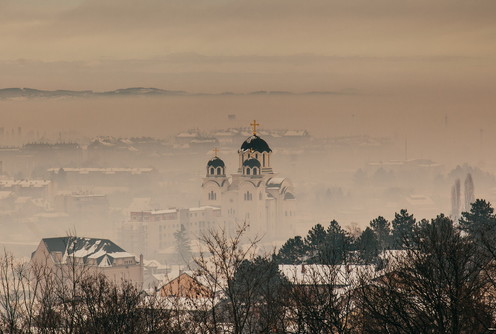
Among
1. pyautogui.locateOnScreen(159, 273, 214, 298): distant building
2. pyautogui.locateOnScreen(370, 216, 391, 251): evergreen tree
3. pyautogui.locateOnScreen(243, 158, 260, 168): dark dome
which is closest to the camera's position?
pyautogui.locateOnScreen(159, 273, 214, 298): distant building

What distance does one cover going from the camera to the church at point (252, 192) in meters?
148

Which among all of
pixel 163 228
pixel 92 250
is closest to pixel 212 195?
pixel 163 228

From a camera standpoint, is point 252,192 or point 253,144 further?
point 252,192

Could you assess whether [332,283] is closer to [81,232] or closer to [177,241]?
[177,241]

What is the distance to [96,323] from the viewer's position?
25719 millimetres

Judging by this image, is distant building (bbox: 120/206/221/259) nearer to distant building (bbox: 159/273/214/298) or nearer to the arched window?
the arched window

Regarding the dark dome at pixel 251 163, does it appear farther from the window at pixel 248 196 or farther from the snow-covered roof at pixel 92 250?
the snow-covered roof at pixel 92 250

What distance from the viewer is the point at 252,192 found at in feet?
503

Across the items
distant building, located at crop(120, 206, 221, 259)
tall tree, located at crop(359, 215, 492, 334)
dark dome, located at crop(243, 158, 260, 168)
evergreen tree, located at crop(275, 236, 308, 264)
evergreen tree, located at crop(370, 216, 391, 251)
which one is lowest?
tall tree, located at crop(359, 215, 492, 334)

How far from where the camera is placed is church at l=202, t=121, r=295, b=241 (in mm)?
148125

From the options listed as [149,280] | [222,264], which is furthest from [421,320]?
[149,280]

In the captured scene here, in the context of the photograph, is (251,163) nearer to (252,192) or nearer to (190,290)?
(252,192)

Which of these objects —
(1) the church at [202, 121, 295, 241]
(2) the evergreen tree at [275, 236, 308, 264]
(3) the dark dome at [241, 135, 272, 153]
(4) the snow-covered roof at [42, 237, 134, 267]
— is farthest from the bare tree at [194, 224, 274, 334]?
(3) the dark dome at [241, 135, 272, 153]

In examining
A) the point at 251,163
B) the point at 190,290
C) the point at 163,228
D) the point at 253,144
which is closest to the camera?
the point at 190,290
